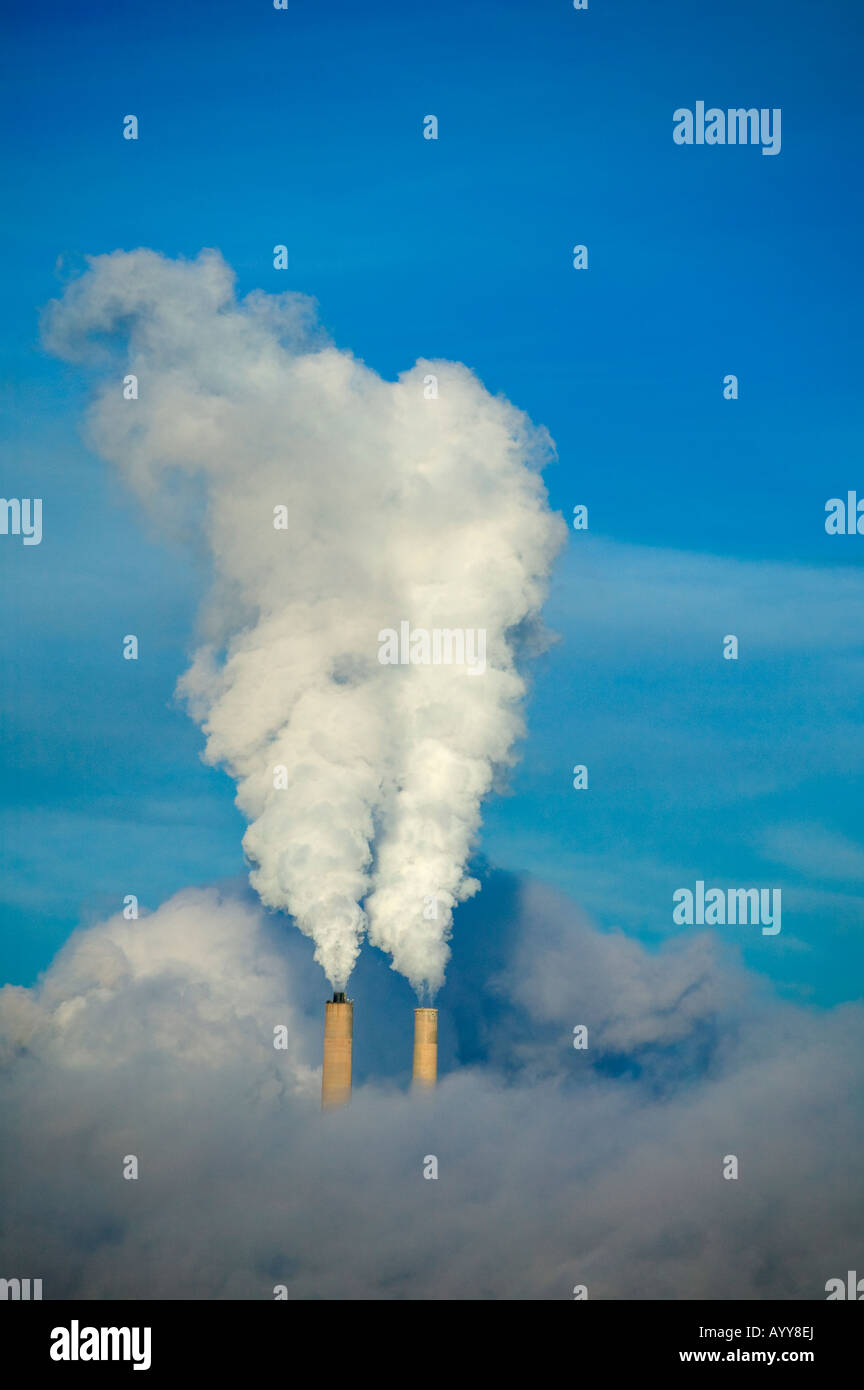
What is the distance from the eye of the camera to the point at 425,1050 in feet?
335

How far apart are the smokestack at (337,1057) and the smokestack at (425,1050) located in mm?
4641

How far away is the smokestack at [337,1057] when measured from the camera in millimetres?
100125

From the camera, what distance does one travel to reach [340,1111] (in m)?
101

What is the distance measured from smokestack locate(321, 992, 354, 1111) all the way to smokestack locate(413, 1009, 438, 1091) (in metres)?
4.64

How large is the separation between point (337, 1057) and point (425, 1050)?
592 centimetres

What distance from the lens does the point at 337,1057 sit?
10044cm

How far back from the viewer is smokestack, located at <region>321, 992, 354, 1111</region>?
100m

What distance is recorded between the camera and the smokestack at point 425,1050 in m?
102
